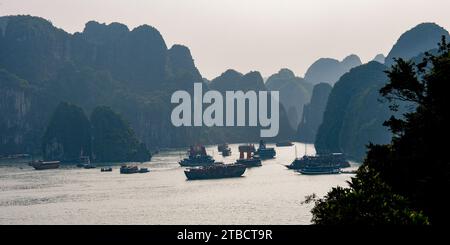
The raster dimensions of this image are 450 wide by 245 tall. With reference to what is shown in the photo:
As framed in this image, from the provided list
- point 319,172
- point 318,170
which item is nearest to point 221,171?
point 318,170

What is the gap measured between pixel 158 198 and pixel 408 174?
86.4 metres

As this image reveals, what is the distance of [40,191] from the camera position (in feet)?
464

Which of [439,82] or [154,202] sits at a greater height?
[439,82]

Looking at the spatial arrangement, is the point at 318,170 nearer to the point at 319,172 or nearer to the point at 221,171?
the point at 319,172

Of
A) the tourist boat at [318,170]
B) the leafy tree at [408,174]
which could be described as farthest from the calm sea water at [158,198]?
the leafy tree at [408,174]

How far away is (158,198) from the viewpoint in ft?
408

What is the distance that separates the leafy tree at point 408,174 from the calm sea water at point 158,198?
141 feet

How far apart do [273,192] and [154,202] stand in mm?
27161
